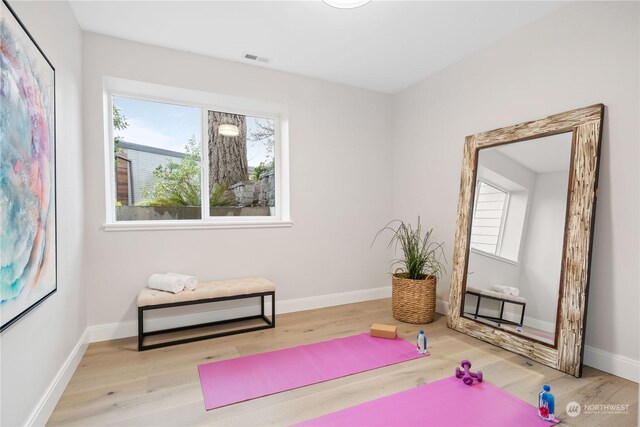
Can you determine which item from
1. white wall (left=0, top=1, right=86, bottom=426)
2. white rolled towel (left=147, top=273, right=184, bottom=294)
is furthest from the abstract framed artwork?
white rolled towel (left=147, top=273, right=184, bottom=294)

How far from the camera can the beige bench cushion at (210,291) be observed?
2.56 metres

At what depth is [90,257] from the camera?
2727 millimetres

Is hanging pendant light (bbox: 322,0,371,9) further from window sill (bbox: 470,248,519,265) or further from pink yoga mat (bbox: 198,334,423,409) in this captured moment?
pink yoga mat (bbox: 198,334,423,409)

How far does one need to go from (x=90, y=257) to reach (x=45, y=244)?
116 cm

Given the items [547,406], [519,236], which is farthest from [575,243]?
[547,406]

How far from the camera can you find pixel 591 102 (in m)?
2.29

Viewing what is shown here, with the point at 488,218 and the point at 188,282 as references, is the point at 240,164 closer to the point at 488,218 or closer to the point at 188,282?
the point at 188,282

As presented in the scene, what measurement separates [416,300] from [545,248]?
3.85ft

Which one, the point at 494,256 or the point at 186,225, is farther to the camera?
the point at 186,225

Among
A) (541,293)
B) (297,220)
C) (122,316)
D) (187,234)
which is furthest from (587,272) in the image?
(122,316)

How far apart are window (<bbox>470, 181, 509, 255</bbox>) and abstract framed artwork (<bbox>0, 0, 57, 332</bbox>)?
3049mm

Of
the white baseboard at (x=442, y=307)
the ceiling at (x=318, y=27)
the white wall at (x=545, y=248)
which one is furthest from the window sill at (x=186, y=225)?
the white wall at (x=545, y=248)

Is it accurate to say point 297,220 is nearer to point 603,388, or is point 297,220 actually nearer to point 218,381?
point 218,381

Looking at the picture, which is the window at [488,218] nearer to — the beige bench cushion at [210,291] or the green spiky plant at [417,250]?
the green spiky plant at [417,250]
